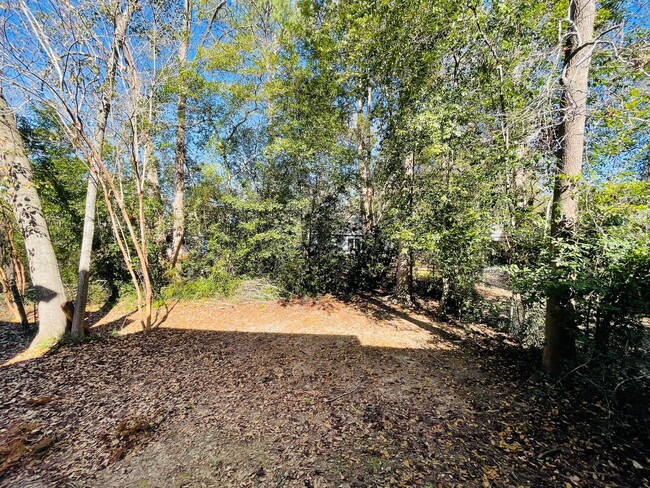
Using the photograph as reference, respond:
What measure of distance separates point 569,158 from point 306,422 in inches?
159

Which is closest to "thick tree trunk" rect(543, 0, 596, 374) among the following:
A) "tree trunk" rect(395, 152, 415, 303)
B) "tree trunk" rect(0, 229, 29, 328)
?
"tree trunk" rect(395, 152, 415, 303)

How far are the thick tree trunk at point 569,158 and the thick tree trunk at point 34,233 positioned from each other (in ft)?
22.8

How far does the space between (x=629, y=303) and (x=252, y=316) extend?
5.66m

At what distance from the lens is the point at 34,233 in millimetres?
3885

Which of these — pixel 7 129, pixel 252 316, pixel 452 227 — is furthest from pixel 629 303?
pixel 7 129

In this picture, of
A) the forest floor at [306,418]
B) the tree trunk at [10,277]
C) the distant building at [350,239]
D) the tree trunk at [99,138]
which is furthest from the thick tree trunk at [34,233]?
the distant building at [350,239]

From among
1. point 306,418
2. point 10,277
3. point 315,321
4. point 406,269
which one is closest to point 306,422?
point 306,418

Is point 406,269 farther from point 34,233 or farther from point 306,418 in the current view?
point 34,233

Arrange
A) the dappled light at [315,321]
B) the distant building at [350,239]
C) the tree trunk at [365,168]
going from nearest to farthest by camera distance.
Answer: the dappled light at [315,321], the tree trunk at [365,168], the distant building at [350,239]

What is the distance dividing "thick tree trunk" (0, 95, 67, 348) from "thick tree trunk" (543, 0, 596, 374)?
693cm

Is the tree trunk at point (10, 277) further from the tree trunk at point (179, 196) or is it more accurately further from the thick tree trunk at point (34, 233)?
the tree trunk at point (179, 196)

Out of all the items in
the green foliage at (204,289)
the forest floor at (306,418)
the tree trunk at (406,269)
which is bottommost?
the forest floor at (306,418)

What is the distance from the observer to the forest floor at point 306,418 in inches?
76.4

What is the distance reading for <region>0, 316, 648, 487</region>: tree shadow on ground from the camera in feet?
6.35
